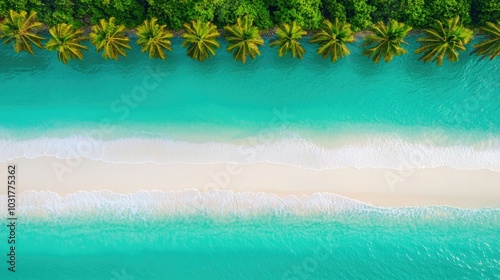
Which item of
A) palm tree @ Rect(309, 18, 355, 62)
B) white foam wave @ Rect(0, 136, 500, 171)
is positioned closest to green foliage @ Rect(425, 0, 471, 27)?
palm tree @ Rect(309, 18, 355, 62)

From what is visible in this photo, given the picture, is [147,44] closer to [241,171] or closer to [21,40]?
[21,40]

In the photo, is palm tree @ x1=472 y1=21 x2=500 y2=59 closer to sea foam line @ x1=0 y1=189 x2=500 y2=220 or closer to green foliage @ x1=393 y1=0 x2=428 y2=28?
green foliage @ x1=393 y1=0 x2=428 y2=28

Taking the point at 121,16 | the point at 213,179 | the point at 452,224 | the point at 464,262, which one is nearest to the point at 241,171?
the point at 213,179

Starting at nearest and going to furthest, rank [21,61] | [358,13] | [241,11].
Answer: [241,11] < [358,13] < [21,61]

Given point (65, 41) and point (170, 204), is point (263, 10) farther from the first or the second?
point (170, 204)

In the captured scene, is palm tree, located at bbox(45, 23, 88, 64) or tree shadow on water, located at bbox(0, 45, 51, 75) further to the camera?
tree shadow on water, located at bbox(0, 45, 51, 75)

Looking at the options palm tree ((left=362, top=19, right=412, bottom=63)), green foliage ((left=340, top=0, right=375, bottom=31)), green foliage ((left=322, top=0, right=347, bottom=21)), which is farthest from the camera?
green foliage ((left=322, top=0, right=347, bottom=21))

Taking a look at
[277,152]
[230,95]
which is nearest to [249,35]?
[230,95]
